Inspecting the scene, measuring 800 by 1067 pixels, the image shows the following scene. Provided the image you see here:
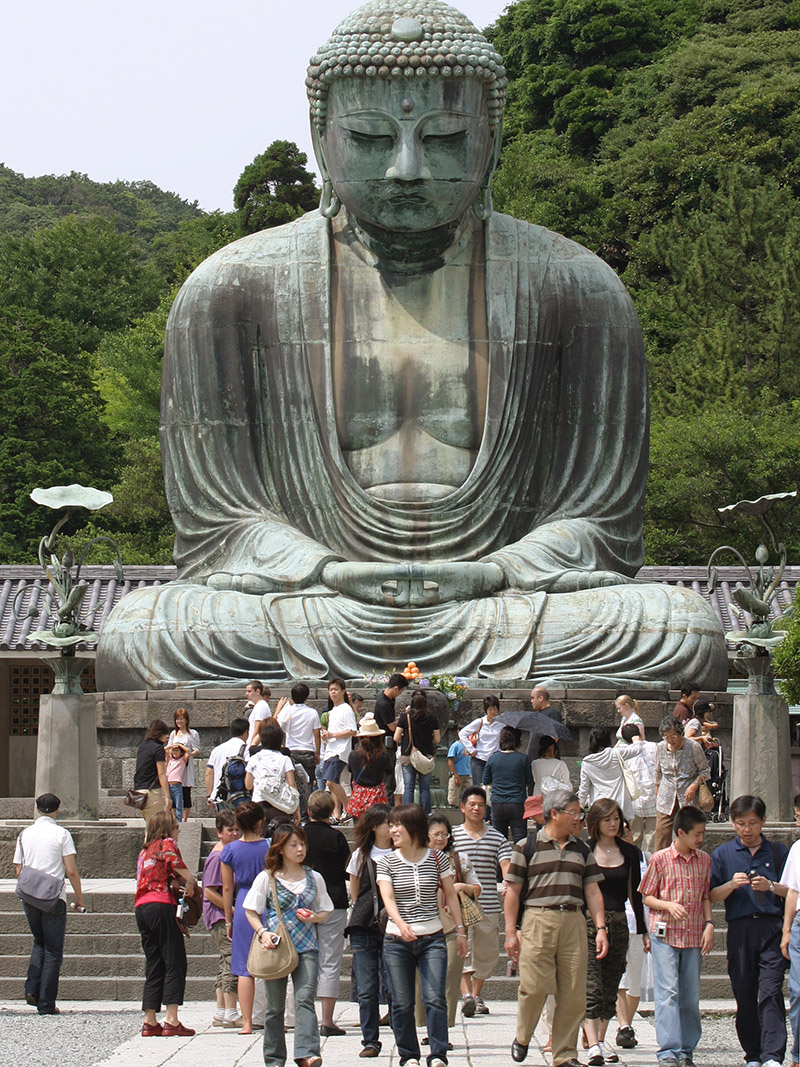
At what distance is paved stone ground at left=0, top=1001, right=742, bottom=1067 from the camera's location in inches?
273

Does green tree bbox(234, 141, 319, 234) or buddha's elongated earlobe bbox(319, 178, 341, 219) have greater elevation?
green tree bbox(234, 141, 319, 234)

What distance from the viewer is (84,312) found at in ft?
120

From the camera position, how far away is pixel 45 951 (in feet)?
A: 26.8

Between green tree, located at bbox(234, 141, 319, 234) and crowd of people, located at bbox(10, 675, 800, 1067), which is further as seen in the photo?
green tree, located at bbox(234, 141, 319, 234)

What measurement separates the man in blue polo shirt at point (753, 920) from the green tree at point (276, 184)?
27.5 metres

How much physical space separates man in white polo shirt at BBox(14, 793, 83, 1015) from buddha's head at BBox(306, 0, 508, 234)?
6.56m

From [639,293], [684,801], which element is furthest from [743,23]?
[684,801]

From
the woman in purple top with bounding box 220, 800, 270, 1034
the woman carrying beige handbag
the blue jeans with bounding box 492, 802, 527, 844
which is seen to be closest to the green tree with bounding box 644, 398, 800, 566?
the blue jeans with bounding box 492, 802, 527, 844

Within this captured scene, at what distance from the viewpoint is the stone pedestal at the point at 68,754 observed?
36.8ft

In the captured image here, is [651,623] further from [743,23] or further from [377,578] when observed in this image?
[743,23]

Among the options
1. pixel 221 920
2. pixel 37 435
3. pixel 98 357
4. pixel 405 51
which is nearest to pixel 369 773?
pixel 221 920

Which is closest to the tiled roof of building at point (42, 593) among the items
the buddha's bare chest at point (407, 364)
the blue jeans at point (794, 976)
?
the buddha's bare chest at point (407, 364)

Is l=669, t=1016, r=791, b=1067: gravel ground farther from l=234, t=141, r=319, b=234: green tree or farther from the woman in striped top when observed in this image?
l=234, t=141, r=319, b=234: green tree

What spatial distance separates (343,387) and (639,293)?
1864 cm
